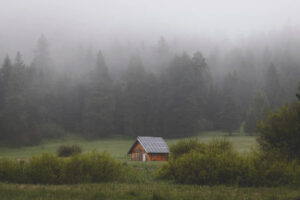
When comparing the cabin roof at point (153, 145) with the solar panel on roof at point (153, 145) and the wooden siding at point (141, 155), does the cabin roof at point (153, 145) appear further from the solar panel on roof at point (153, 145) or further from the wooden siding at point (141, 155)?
the wooden siding at point (141, 155)

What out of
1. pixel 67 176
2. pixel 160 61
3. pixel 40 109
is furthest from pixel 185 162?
pixel 160 61

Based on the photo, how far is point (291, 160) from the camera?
21734 mm

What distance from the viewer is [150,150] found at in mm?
45812

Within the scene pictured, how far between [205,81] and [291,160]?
85.3 m

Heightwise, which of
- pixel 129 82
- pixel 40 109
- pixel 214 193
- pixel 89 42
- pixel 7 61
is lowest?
pixel 214 193

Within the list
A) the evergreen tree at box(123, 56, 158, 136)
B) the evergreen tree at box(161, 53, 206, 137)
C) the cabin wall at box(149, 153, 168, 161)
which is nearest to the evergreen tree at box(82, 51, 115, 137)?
the evergreen tree at box(123, 56, 158, 136)

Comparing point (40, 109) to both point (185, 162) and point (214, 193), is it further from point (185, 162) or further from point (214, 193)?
point (214, 193)

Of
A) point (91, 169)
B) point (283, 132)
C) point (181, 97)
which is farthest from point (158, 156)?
point (181, 97)

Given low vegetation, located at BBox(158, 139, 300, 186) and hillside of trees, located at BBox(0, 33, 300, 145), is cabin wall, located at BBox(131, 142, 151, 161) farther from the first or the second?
hillside of trees, located at BBox(0, 33, 300, 145)

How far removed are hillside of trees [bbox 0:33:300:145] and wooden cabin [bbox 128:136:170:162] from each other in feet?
105

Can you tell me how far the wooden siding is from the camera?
45.8 metres

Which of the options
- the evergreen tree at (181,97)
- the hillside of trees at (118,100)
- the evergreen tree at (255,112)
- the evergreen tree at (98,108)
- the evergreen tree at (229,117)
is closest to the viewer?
the hillside of trees at (118,100)

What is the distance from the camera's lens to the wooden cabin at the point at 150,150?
4581 cm

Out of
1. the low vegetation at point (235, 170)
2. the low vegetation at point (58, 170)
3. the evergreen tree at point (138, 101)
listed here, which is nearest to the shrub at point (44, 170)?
the low vegetation at point (58, 170)
